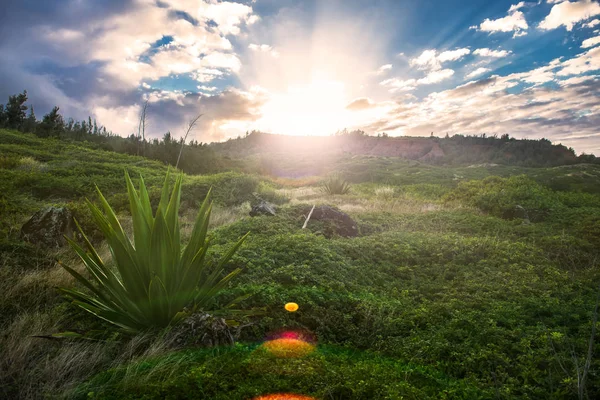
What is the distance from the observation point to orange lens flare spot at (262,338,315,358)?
331 cm

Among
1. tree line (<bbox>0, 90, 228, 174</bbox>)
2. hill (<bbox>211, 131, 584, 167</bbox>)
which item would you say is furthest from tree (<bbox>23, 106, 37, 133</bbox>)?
hill (<bbox>211, 131, 584, 167</bbox>)

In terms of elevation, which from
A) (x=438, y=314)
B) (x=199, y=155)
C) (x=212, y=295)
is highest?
(x=199, y=155)

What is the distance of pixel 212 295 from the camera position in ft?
13.2

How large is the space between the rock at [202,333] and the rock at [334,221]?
6.00 metres

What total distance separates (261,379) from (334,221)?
7302 mm

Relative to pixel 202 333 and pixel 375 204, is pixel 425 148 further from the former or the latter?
pixel 202 333

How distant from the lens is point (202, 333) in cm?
335

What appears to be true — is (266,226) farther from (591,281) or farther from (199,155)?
(199,155)

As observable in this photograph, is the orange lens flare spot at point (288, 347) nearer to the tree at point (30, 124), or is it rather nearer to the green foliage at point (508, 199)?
the green foliage at point (508, 199)

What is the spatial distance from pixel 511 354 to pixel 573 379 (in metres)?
0.71

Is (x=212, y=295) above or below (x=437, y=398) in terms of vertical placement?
above

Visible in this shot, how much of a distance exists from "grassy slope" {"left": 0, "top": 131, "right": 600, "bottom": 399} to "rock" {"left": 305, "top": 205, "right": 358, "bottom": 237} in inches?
13.1

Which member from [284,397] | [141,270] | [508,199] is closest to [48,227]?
[141,270]

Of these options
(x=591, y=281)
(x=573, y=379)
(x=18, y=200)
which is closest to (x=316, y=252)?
(x=573, y=379)
